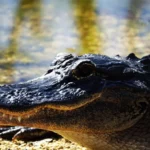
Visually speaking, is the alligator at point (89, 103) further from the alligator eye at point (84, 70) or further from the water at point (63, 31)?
the water at point (63, 31)

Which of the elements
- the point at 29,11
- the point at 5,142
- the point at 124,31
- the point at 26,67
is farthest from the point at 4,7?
the point at 5,142

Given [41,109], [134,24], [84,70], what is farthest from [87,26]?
[41,109]

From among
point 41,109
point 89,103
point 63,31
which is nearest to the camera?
point 41,109

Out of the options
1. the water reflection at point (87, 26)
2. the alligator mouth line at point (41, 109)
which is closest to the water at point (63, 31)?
the water reflection at point (87, 26)

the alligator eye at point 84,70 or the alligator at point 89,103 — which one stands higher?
the alligator eye at point 84,70

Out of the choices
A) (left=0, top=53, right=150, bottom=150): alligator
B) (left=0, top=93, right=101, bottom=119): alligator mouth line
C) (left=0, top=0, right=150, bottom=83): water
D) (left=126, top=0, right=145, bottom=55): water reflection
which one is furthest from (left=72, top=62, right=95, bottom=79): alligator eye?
(left=126, top=0, right=145, bottom=55): water reflection

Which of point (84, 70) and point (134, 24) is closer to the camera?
point (84, 70)

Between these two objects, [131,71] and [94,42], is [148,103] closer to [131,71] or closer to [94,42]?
[131,71]

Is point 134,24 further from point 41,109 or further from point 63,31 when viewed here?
point 41,109
